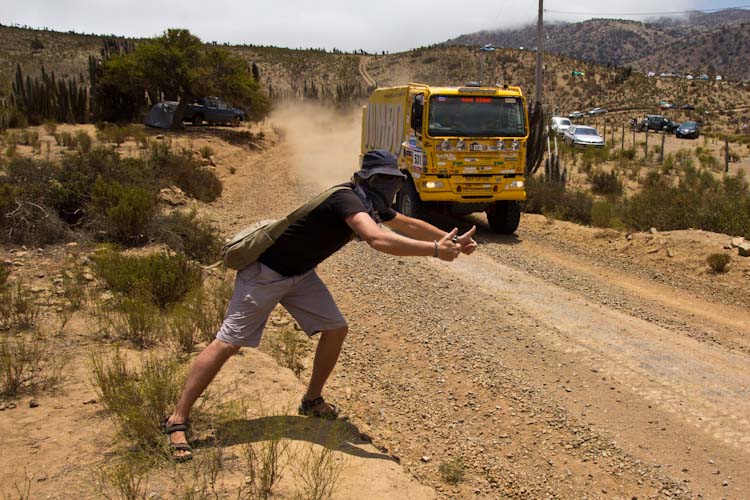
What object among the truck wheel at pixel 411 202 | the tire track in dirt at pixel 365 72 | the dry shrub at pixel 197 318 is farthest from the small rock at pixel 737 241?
the tire track in dirt at pixel 365 72

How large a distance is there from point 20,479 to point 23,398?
1153 mm

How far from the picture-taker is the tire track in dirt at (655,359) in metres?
5.16

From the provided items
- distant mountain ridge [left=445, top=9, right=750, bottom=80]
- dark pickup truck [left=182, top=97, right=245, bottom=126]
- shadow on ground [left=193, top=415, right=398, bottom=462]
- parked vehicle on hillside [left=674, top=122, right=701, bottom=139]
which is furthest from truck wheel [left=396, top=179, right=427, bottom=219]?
distant mountain ridge [left=445, top=9, right=750, bottom=80]

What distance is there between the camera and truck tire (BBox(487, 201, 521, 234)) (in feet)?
41.9

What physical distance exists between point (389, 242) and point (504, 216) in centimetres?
951

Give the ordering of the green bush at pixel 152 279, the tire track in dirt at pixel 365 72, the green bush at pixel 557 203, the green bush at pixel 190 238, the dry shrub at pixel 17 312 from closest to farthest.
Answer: the dry shrub at pixel 17 312 → the green bush at pixel 152 279 → the green bush at pixel 190 238 → the green bush at pixel 557 203 → the tire track in dirt at pixel 365 72

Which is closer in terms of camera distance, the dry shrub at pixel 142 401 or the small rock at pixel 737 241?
the dry shrub at pixel 142 401

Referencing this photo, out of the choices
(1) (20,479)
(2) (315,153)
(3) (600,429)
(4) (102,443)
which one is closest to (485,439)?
(3) (600,429)

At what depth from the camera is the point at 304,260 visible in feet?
13.6

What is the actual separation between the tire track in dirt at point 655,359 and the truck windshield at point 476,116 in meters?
4.37

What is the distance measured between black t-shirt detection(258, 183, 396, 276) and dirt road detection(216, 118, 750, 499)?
158 centimetres

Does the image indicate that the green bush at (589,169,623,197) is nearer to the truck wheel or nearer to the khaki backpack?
the truck wheel

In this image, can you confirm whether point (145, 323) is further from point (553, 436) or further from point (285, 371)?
point (553, 436)

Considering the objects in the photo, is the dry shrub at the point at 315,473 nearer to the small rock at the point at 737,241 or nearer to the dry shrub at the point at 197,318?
the dry shrub at the point at 197,318
